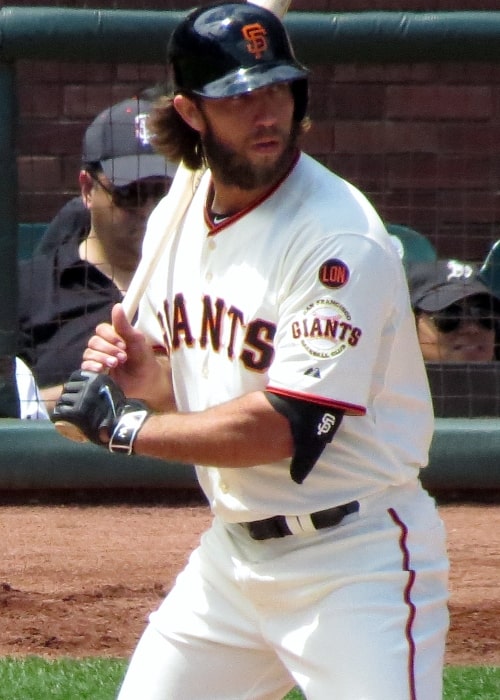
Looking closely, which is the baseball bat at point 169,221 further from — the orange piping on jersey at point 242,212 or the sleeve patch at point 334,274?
the sleeve patch at point 334,274

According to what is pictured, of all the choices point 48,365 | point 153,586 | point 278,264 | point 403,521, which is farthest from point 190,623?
point 48,365

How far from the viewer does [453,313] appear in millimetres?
5445

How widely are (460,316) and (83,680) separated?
2327 mm

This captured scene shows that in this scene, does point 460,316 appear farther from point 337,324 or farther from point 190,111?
point 337,324

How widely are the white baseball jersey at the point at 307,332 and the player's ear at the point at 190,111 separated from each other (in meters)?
0.18

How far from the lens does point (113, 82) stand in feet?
23.7

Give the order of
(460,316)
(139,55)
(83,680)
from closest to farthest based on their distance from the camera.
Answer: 1. (83,680)
2. (139,55)
3. (460,316)

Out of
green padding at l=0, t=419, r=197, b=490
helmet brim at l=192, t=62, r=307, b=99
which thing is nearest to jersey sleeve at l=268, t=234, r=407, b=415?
helmet brim at l=192, t=62, r=307, b=99

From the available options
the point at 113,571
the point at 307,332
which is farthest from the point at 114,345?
the point at 113,571

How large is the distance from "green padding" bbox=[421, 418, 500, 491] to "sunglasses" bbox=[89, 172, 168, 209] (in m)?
1.38

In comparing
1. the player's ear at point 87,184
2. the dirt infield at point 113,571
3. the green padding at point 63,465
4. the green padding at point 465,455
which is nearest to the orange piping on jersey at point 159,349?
the dirt infield at point 113,571

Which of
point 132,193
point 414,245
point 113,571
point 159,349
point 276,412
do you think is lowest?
point 113,571

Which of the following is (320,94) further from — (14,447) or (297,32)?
(14,447)

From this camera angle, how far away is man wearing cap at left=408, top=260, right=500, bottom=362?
5.41 metres
